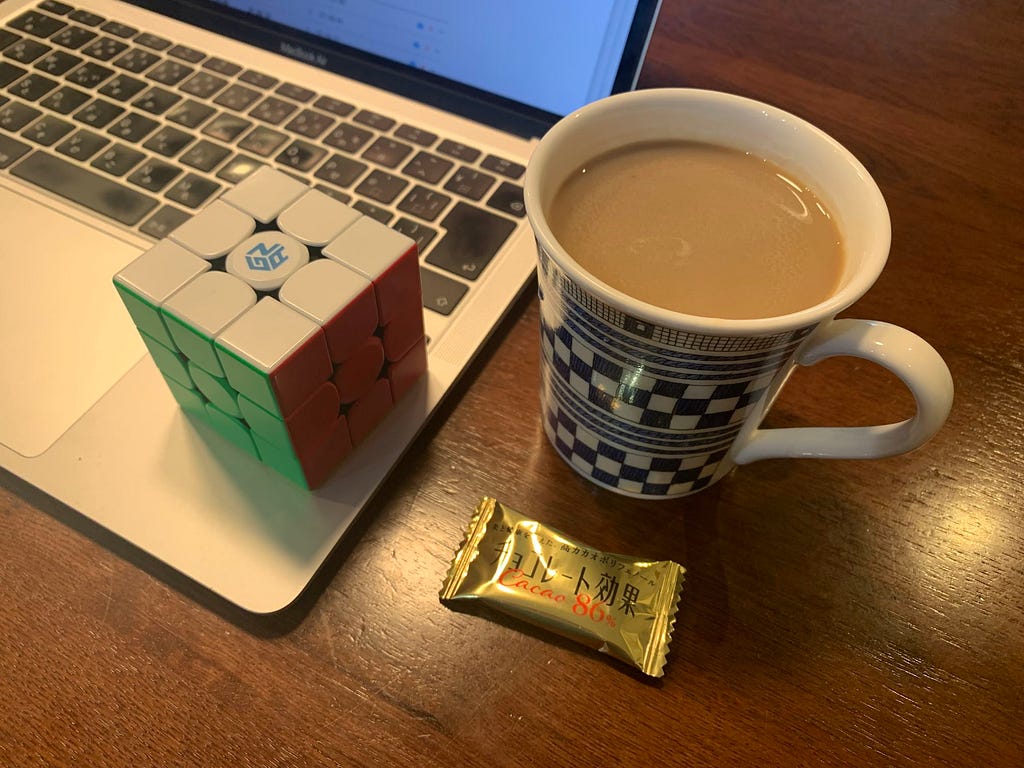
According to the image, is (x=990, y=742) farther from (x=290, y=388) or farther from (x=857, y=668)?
(x=290, y=388)

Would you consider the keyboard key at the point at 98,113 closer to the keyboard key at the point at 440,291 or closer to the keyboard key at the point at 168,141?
the keyboard key at the point at 168,141

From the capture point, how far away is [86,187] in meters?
0.54

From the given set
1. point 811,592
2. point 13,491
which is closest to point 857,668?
point 811,592

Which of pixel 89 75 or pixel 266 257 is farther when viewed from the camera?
pixel 89 75

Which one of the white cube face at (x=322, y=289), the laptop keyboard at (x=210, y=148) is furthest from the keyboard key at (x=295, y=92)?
the white cube face at (x=322, y=289)

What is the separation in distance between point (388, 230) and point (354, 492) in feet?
0.47

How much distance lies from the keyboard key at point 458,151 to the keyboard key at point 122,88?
27cm

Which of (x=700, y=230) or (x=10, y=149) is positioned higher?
(x=700, y=230)

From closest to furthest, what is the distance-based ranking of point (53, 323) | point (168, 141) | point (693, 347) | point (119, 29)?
point (693, 347)
point (53, 323)
point (168, 141)
point (119, 29)

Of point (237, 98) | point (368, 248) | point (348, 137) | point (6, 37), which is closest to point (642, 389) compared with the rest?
point (368, 248)

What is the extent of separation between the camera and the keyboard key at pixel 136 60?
2.09 ft

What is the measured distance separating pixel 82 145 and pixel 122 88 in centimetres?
8

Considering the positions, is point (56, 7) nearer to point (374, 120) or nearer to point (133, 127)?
point (133, 127)

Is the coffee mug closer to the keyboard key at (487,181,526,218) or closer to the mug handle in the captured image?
the mug handle
